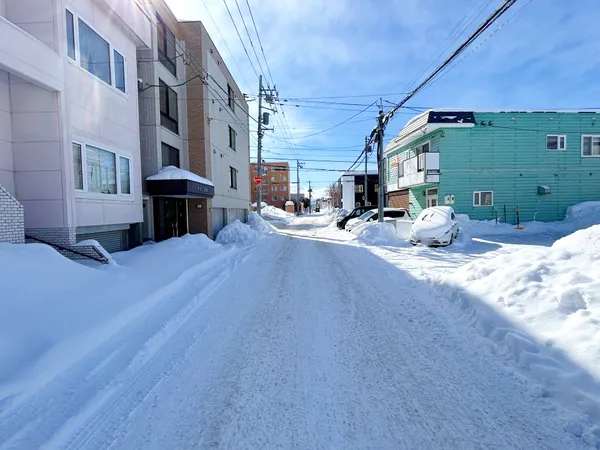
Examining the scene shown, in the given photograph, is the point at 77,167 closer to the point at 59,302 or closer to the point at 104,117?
the point at 104,117

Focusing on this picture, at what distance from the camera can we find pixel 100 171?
8445 mm

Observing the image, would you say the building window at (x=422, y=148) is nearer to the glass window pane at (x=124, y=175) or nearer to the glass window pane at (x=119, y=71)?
the glass window pane at (x=119, y=71)

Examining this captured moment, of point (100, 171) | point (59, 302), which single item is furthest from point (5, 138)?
point (59, 302)

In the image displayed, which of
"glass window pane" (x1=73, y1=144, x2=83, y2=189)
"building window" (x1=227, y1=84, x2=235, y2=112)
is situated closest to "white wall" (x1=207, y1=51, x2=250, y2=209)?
"building window" (x1=227, y1=84, x2=235, y2=112)

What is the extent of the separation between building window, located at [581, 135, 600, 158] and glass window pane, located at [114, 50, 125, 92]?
24728 mm

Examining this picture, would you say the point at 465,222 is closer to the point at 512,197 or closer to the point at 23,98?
the point at 512,197

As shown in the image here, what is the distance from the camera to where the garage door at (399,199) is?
2435cm

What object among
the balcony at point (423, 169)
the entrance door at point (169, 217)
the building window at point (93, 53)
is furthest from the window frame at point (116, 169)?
the balcony at point (423, 169)

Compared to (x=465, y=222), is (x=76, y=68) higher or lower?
higher

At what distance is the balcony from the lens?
18.6m

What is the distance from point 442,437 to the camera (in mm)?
A: 2330

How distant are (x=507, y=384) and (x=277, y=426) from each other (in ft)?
7.22

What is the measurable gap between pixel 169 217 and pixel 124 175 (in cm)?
451

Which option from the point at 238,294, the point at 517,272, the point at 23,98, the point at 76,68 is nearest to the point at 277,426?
the point at 238,294
